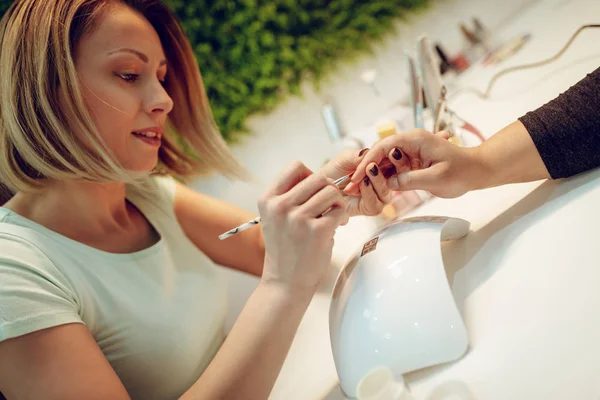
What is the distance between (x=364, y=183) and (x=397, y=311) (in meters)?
0.23

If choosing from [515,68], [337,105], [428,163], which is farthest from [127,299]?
[515,68]

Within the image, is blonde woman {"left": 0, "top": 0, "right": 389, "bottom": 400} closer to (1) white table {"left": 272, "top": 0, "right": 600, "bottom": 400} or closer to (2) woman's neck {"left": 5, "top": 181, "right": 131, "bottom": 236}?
(2) woman's neck {"left": 5, "top": 181, "right": 131, "bottom": 236}

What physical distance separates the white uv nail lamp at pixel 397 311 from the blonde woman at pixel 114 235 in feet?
0.22

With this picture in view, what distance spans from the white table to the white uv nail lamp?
0.04 m

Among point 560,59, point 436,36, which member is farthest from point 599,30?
point 436,36

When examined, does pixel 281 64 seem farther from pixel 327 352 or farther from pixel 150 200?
pixel 327 352

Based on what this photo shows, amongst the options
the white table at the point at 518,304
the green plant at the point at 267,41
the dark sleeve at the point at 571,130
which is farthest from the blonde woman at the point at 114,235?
the green plant at the point at 267,41

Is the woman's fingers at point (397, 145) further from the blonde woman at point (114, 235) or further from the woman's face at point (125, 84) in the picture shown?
the woman's face at point (125, 84)

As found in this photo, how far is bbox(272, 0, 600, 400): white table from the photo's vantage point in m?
0.47

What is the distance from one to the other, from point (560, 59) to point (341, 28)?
0.72 meters

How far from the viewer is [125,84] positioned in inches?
31.0

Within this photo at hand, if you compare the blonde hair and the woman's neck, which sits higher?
the blonde hair

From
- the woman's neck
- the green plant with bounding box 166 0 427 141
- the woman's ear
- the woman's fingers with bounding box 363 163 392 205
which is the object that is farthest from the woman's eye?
the green plant with bounding box 166 0 427 141

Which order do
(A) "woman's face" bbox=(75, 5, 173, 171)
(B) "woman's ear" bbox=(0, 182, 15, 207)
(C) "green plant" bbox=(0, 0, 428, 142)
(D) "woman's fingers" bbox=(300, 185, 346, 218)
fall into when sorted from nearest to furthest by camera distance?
(D) "woman's fingers" bbox=(300, 185, 346, 218) < (A) "woman's face" bbox=(75, 5, 173, 171) < (B) "woman's ear" bbox=(0, 182, 15, 207) < (C) "green plant" bbox=(0, 0, 428, 142)
